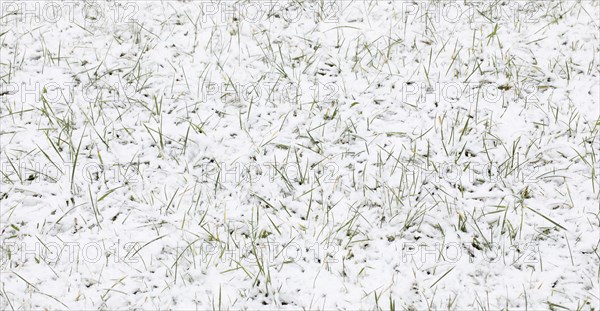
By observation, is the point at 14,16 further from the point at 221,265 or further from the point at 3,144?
the point at 221,265

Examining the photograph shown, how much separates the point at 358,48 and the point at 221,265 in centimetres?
229

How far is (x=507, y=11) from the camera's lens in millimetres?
4969

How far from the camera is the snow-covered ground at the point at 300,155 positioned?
300 cm

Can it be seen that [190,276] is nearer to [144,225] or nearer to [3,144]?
[144,225]

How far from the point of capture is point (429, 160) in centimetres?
366

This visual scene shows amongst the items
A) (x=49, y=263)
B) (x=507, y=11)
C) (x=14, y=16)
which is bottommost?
(x=49, y=263)

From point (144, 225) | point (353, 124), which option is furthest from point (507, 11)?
point (144, 225)

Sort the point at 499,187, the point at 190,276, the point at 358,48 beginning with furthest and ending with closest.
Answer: the point at 358,48, the point at 499,187, the point at 190,276

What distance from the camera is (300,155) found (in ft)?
12.3

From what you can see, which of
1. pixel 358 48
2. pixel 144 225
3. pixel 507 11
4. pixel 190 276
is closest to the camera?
pixel 190 276

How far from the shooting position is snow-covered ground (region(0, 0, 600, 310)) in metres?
3.00

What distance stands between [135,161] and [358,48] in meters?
2.00

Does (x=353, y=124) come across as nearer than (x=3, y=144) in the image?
No

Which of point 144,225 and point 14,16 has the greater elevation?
point 14,16
